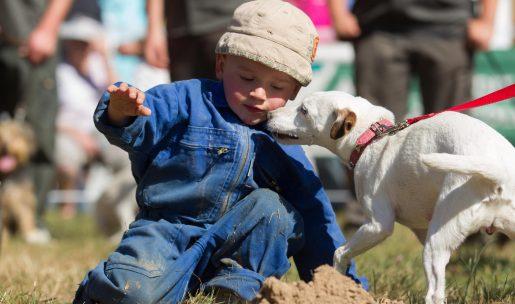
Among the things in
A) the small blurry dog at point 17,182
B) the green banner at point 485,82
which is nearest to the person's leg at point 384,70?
the small blurry dog at point 17,182

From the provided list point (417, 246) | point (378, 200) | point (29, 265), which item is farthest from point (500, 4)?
point (378, 200)

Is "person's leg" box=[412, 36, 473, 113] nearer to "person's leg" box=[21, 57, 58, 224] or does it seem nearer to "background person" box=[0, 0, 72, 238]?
"background person" box=[0, 0, 72, 238]

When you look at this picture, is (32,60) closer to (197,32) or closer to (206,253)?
(197,32)

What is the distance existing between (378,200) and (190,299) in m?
0.77

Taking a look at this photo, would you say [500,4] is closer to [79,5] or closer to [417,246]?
[79,5]

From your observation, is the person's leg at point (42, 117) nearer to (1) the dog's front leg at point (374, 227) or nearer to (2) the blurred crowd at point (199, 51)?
(2) the blurred crowd at point (199, 51)

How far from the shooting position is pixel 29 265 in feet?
16.3

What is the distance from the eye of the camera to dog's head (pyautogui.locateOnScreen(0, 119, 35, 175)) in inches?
308

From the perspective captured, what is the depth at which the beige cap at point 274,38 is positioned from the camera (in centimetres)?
349

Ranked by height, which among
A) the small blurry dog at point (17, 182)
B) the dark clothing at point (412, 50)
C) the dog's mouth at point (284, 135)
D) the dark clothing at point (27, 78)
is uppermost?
the dog's mouth at point (284, 135)

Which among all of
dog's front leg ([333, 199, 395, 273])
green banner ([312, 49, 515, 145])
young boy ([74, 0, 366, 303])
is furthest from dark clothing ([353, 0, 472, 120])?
green banner ([312, 49, 515, 145])

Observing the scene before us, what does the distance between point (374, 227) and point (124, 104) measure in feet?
3.14

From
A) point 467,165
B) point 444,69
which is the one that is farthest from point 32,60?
point 467,165

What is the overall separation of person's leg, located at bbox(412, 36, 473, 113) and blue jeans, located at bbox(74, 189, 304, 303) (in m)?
2.48
